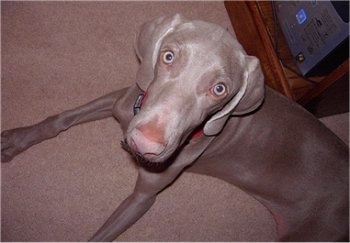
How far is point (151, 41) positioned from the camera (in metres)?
2.60

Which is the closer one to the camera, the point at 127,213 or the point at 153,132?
the point at 153,132

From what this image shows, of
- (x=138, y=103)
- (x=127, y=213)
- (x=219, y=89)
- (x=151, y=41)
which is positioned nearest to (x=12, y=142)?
(x=127, y=213)

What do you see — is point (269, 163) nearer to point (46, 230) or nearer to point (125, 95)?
point (125, 95)

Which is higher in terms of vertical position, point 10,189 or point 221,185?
point 10,189

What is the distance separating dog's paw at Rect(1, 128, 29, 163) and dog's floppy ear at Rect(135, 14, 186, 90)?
1.21 metres

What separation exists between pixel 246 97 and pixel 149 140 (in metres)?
0.81

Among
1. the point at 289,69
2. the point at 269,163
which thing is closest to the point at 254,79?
the point at 269,163

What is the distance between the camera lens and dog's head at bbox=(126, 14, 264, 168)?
2.23 metres

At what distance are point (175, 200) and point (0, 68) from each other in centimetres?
179

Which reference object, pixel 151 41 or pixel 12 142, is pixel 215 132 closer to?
pixel 151 41

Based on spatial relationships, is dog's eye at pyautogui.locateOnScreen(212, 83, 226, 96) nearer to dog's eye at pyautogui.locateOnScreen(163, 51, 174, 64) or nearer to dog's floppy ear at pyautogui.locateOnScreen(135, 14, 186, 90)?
dog's eye at pyautogui.locateOnScreen(163, 51, 174, 64)

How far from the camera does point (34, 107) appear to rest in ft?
11.7

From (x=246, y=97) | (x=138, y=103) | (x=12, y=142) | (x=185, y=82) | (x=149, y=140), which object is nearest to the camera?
(x=149, y=140)

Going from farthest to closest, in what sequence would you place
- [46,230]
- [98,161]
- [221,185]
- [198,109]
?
[221,185]
[98,161]
[46,230]
[198,109]
